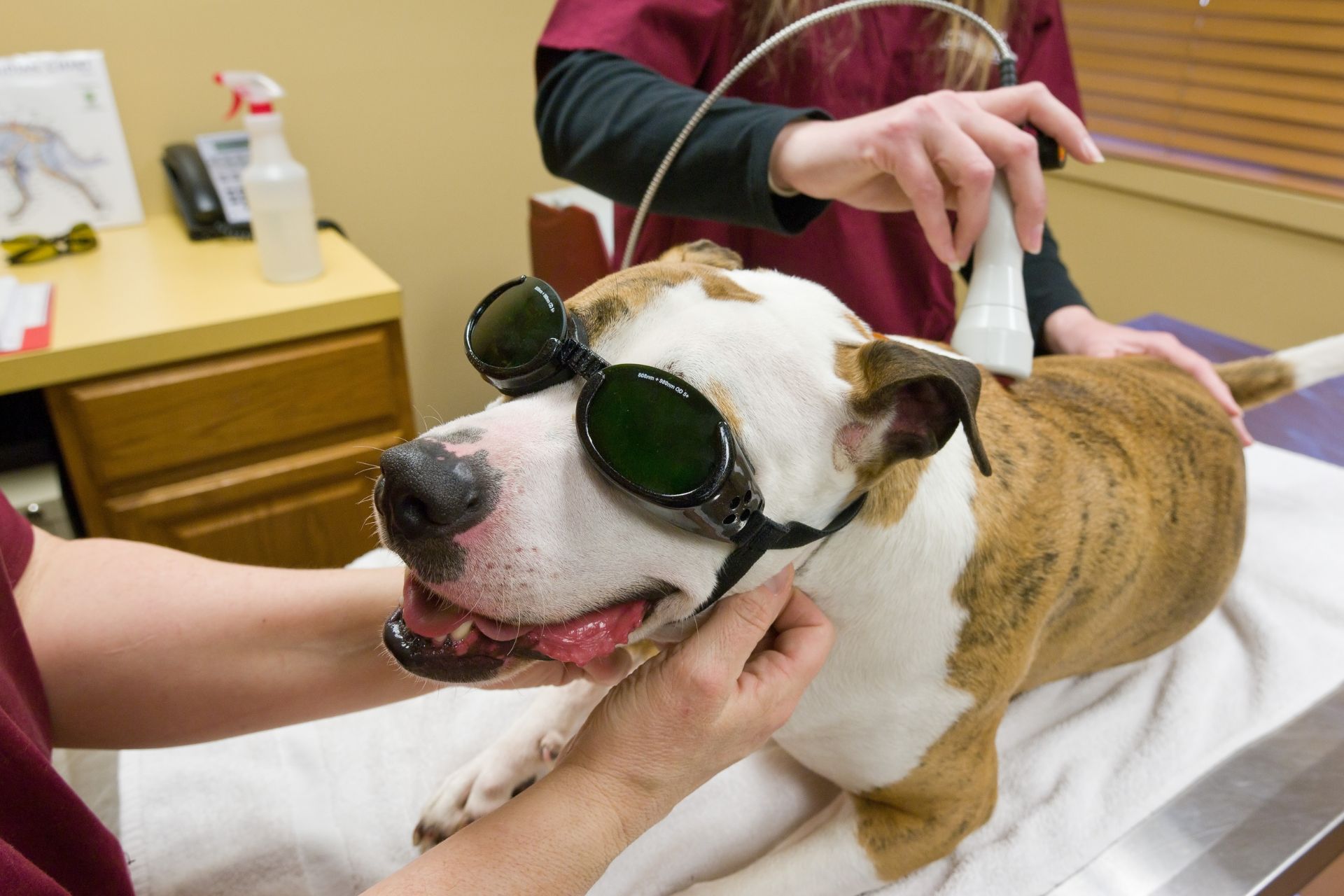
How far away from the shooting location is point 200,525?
5.70ft

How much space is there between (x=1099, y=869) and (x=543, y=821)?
0.53 m

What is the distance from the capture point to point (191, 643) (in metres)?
0.86

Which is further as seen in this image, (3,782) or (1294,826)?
(1294,826)

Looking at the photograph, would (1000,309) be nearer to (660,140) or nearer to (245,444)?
(660,140)

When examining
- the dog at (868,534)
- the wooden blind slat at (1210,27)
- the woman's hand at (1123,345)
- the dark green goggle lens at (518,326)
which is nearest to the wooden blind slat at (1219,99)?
the wooden blind slat at (1210,27)

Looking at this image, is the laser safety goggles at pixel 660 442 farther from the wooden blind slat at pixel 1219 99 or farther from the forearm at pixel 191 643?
the wooden blind slat at pixel 1219 99

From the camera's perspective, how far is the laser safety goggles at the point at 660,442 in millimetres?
610

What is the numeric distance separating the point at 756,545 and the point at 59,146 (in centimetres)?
198

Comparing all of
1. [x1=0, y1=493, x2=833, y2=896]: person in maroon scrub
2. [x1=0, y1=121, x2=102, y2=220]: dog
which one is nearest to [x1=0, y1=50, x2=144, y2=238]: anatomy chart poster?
[x1=0, y1=121, x2=102, y2=220]: dog

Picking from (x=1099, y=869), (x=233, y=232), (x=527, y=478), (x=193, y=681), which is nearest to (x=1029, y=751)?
(x=1099, y=869)

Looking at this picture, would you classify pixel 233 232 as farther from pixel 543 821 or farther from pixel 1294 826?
pixel 1294 826

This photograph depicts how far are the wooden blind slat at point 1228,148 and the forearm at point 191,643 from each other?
2.44 metres

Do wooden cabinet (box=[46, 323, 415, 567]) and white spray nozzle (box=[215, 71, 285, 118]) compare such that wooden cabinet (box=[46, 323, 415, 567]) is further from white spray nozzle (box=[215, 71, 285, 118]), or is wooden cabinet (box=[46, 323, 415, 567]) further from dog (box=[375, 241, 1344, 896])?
dog (box=[375, 241, 1344, 896])

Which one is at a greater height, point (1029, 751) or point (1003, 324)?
point (1003, 324)
